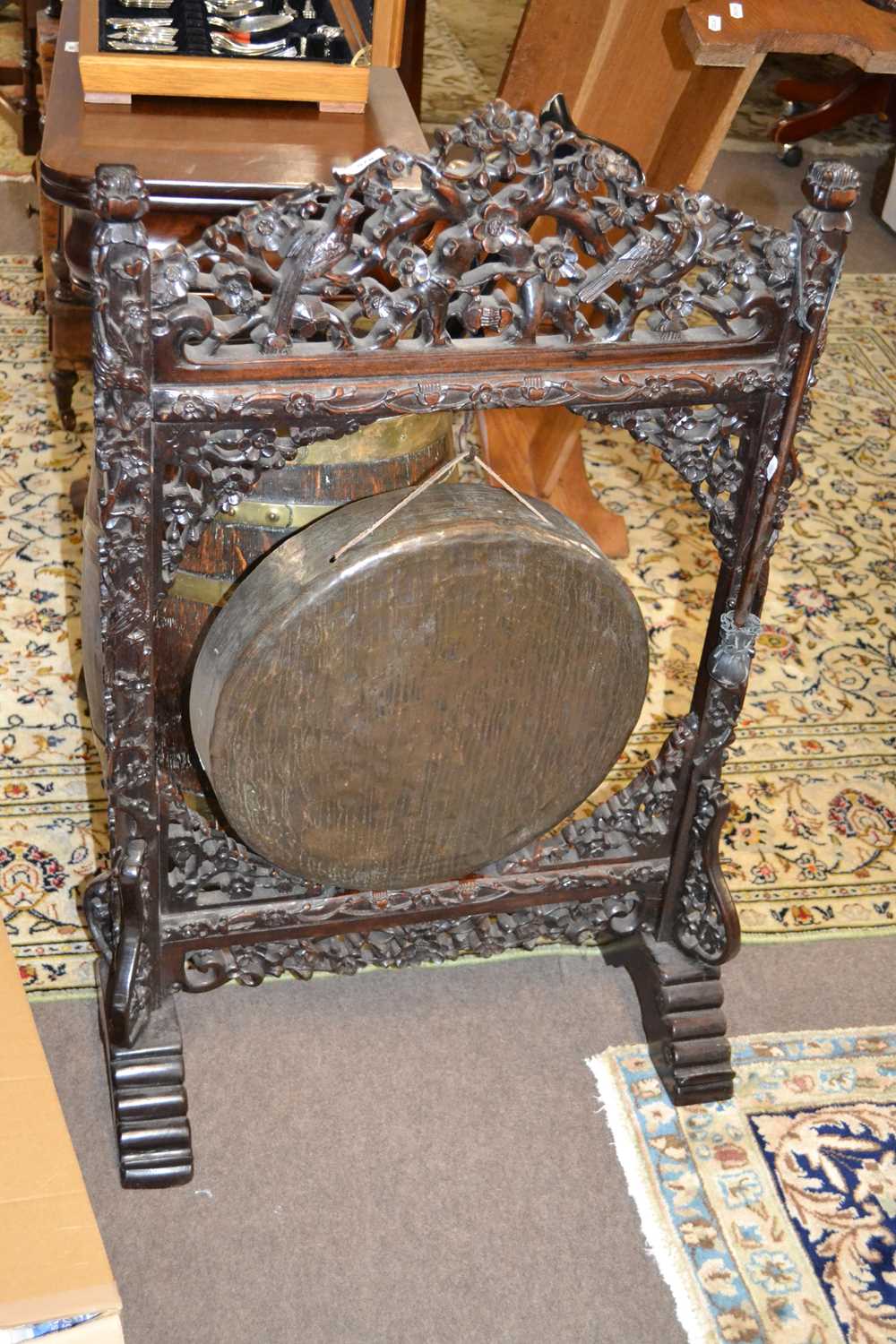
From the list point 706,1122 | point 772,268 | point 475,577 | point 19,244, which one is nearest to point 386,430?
point 475,577

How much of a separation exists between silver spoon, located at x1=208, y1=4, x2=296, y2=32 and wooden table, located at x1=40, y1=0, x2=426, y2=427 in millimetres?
138

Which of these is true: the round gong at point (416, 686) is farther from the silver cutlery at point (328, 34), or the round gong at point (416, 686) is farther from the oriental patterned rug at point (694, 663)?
the silver cutlery at point (328, 34)

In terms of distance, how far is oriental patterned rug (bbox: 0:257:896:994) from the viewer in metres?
2.29

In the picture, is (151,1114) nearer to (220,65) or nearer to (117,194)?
(117,194)

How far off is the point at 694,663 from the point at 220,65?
1255mm

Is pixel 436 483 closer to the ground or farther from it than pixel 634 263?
closer to the ground

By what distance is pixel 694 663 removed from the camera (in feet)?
8.98

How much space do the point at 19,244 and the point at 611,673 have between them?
262cm

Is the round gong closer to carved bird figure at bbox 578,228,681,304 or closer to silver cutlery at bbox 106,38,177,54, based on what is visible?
carved bird figure at bbox 578,228,681,304

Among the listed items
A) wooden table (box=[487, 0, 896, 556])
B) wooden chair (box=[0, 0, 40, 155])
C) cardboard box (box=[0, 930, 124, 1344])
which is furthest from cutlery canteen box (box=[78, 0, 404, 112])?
wooden chair (box=[0, 0, 40, 155])

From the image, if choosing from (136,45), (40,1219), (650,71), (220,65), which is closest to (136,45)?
(136,45)

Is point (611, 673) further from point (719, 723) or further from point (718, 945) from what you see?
point (718, 945)

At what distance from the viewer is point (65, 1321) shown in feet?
4.12

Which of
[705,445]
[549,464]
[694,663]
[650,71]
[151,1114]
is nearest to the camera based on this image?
[705,445]
